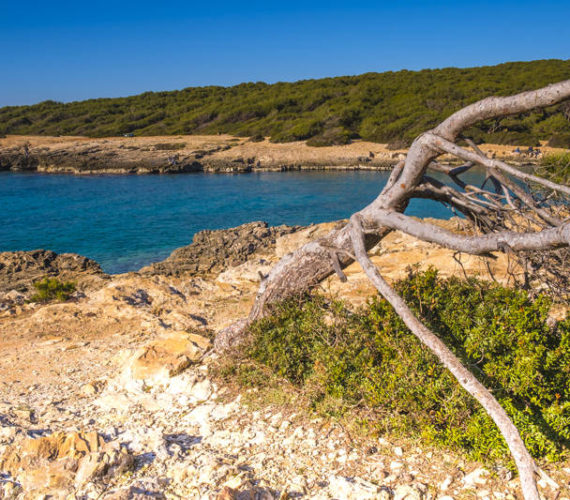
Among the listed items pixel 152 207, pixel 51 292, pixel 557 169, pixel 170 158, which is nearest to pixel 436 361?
pixel 557 169

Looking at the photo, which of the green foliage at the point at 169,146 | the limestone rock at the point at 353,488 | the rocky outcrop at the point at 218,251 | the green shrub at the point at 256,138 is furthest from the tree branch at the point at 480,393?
the green shrub at the point at 256,138

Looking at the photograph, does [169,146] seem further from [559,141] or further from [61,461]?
[61,461]

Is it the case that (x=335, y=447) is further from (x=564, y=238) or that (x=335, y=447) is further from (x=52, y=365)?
(x=52, y=365)

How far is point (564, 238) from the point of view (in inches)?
121

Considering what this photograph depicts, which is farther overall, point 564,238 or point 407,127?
point 407,127

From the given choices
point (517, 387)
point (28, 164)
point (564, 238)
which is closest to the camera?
point (564, 238)

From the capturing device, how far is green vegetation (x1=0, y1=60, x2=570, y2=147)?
45250mm

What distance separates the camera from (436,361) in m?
4.52

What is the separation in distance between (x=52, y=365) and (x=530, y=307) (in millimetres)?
6339

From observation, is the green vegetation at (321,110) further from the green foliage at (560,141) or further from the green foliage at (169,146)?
the green foliage at (169,146)

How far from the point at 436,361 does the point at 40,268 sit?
43.3 feet

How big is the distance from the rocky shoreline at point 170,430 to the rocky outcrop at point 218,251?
13.3ft

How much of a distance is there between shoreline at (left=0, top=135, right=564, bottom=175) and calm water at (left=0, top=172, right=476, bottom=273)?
2203 mm

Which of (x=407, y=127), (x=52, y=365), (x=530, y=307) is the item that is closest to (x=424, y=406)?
(x=530, y=307)
